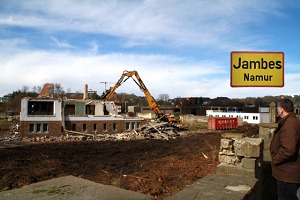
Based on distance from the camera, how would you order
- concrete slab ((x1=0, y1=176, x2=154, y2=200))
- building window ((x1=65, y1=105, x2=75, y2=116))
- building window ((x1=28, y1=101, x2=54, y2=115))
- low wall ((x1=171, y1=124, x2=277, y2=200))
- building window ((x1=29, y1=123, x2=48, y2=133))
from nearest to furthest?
concrete slab ((x1=0, y1=176, x2=154, y2=200)) → low wall ((x1=171, y1=124, x2=277, y2=200)) → building window ((x1=29, y1=123, x2=48, y2=133)) → building window ((x1=28, y1=101, x2=54, y2=115)) → building window ((x1=65, y1=105, x2=75, y2=116))

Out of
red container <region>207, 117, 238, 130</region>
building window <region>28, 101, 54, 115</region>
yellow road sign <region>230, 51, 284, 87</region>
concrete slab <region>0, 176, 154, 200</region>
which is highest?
yellow road sign <region>230, 51, 284, 87</region>

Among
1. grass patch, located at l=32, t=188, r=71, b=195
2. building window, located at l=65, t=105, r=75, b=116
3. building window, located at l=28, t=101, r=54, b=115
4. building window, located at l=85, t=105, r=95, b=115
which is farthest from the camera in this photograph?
building window, located at l=85, t=105, r=95, b=115

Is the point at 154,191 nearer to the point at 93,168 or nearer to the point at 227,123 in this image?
the point at 93,168

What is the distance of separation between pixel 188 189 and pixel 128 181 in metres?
5.99

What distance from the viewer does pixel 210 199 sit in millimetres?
3000

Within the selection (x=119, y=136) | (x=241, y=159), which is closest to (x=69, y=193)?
(x=241, y=159)

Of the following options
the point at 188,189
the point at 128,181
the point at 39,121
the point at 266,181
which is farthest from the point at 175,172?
the point at 39,121

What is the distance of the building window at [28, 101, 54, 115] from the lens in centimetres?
2992

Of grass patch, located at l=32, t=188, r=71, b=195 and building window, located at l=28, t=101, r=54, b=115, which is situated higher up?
building window, located at l=28, t=101, r=54, b=115

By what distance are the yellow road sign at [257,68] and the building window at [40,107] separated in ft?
97.3

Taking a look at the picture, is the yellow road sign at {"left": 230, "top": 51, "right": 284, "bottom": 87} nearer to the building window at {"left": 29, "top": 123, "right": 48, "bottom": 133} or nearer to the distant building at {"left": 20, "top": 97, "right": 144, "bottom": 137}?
the distant building at {"left": 20, "top": 97, "right": 144, "bottom": 137}

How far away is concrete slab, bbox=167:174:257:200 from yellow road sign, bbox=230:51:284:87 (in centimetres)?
132

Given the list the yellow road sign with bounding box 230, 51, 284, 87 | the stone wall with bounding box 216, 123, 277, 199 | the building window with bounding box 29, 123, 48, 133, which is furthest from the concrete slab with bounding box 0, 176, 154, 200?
the building window with bounding box 29, 123, 48, 133

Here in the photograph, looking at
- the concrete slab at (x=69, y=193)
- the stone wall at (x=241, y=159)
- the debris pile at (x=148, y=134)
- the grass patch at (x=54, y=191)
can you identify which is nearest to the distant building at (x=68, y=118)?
the debris pile at (x=148, y=134)
